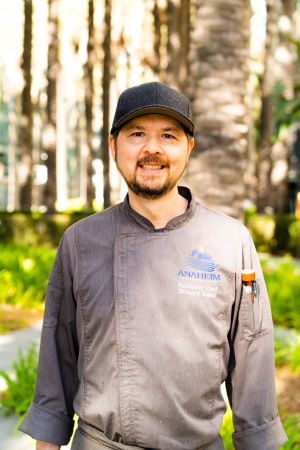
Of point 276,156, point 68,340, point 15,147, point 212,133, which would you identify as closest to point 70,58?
point 15,147

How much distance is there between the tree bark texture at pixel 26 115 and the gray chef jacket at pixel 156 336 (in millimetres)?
15953

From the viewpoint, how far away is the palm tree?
6246 millimetres

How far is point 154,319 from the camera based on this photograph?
6.35ft

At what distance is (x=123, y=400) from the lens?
6.26ft

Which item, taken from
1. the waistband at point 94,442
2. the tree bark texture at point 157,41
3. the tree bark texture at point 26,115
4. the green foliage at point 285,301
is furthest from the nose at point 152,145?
the tree bark texture at point 157,41

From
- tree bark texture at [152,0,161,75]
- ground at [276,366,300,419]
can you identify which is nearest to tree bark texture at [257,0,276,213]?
tree bark texture at [152,0,161,75]

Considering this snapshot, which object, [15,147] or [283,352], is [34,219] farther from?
[15,147]

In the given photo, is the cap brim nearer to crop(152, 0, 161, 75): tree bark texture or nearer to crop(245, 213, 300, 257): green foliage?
crop(245, 213, 300, 257): green foliage

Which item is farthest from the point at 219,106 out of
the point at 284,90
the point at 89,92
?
the point at 89,92

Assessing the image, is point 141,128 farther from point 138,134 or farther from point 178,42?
point 178,42

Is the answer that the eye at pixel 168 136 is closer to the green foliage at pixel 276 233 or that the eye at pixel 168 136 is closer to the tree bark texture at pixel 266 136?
the green foliage at pixel 276 233

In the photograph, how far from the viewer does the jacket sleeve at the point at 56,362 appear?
6.95ft

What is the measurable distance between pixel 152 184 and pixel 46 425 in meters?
0.87

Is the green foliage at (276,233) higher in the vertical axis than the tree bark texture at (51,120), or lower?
lower
